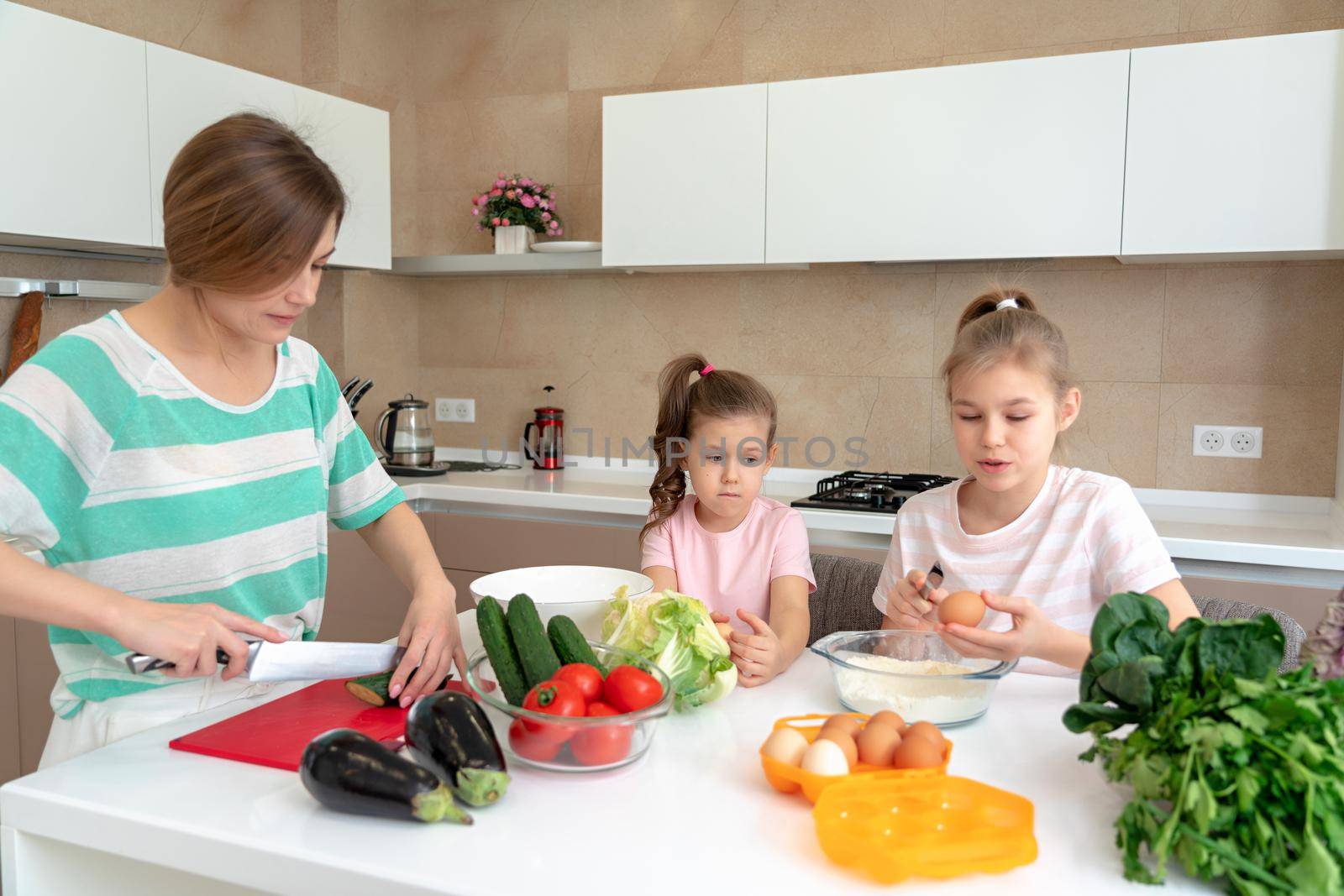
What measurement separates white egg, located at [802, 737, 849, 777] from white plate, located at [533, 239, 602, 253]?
242cm

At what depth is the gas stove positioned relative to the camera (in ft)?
8.59

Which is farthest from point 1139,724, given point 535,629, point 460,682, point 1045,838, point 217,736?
point 217,736

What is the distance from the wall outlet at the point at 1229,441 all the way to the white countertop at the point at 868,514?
114 mm

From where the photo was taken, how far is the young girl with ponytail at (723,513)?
5.75ft

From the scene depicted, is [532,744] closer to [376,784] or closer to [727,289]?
[376,784]

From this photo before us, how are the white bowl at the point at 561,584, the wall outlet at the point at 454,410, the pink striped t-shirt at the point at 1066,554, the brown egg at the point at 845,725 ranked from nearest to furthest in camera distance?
the brown egg at the point at 845,725 → the white bowl at the point at 561,584 → the pink striped t-shirt at the point at 1066,554 → the wall outlet at the point at 454,410

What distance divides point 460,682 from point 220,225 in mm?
601

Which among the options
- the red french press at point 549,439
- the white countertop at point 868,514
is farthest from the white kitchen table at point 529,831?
the red french press at point 549,439

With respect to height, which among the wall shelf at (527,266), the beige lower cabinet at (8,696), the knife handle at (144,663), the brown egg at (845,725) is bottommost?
the beige lower cabinet at (8,696)

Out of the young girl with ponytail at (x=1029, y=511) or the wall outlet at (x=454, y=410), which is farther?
the wall outlet at (x=454, y=410)

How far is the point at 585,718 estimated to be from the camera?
2.99 feet

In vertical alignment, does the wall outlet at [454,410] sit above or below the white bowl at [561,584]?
above

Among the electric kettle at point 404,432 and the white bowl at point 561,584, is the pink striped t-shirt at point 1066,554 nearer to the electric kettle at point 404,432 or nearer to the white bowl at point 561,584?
the white bowl at point 561,584

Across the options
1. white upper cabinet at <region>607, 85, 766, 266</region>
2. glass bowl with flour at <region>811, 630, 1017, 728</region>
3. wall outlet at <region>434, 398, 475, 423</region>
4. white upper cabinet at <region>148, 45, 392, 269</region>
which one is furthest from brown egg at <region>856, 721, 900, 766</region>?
wall outlet at <region>434, 398, 475, 423</region>
